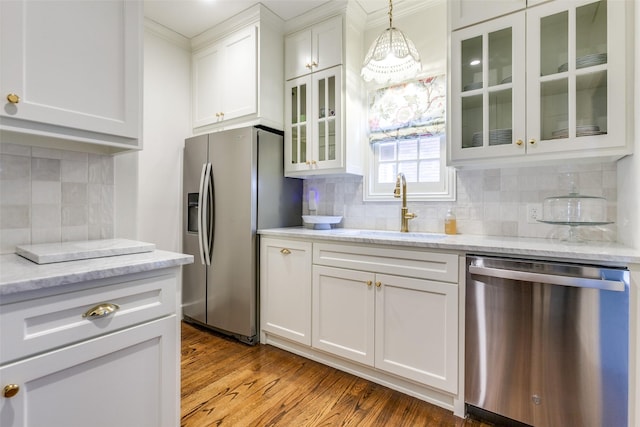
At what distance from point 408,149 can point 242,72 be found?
158cm

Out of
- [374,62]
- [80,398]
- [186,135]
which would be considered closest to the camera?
[80,398]

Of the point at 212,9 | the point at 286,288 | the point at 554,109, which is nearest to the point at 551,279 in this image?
the point at 554,109

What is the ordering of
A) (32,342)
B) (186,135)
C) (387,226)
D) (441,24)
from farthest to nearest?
1. (186,135)
2. (387,226)
3. (441,24)
4. (32,342)

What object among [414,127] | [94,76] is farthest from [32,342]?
[414,127]

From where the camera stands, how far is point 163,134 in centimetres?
293

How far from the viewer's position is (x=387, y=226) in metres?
2.59

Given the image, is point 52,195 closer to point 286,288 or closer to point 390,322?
point 286,288

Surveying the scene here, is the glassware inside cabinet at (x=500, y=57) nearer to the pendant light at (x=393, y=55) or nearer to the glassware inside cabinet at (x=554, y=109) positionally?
the glassware inside cabinet at (x=554, y=109)

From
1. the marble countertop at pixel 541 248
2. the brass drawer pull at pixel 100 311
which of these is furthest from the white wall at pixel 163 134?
the brass drawer pull at pixel 100 311

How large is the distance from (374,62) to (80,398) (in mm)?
2196

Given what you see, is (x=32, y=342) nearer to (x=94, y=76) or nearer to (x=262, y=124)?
(x=94, y=76)

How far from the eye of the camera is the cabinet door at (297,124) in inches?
105

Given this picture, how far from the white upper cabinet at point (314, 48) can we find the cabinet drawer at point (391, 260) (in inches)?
59.3

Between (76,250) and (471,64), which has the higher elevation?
(471,64)
